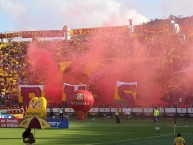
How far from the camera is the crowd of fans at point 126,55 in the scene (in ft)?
213

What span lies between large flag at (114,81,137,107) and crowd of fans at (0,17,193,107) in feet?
15.0

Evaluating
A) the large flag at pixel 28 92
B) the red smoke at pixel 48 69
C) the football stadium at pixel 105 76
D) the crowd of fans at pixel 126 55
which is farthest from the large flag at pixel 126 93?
the large flag at pixel 28 92

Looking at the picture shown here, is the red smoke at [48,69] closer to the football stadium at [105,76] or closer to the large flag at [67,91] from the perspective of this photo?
the football stadium at [105,76]

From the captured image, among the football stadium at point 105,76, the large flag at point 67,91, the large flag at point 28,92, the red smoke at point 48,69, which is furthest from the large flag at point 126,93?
the large flag at point 28,92

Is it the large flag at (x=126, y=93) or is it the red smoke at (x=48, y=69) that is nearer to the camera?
the large flag at (x=126, y=93)

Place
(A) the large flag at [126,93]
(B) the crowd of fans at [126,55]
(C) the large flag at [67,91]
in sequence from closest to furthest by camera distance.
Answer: (A) the large flag at [126,93]
(B) the crowd of fans at [126,55]
(C) the large flag at [67,91]

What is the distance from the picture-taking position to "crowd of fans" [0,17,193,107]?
64875 mm

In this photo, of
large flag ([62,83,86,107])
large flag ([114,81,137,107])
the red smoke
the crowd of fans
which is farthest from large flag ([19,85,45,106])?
large flag ([114,81,137,107])

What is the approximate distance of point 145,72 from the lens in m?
67.9

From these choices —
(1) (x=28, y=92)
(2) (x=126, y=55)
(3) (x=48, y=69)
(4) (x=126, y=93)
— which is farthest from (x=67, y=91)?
(2) (x=126, y=55)

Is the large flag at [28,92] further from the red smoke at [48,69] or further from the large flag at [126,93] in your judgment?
the large flag at [126,93]

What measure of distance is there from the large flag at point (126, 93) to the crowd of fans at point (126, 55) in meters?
4.58

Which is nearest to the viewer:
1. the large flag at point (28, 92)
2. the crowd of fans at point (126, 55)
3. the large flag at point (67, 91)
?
the crowd of fans at point (126, 55)

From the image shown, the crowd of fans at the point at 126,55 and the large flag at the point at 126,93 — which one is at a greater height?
the crowd of fans at the point at 126,55
